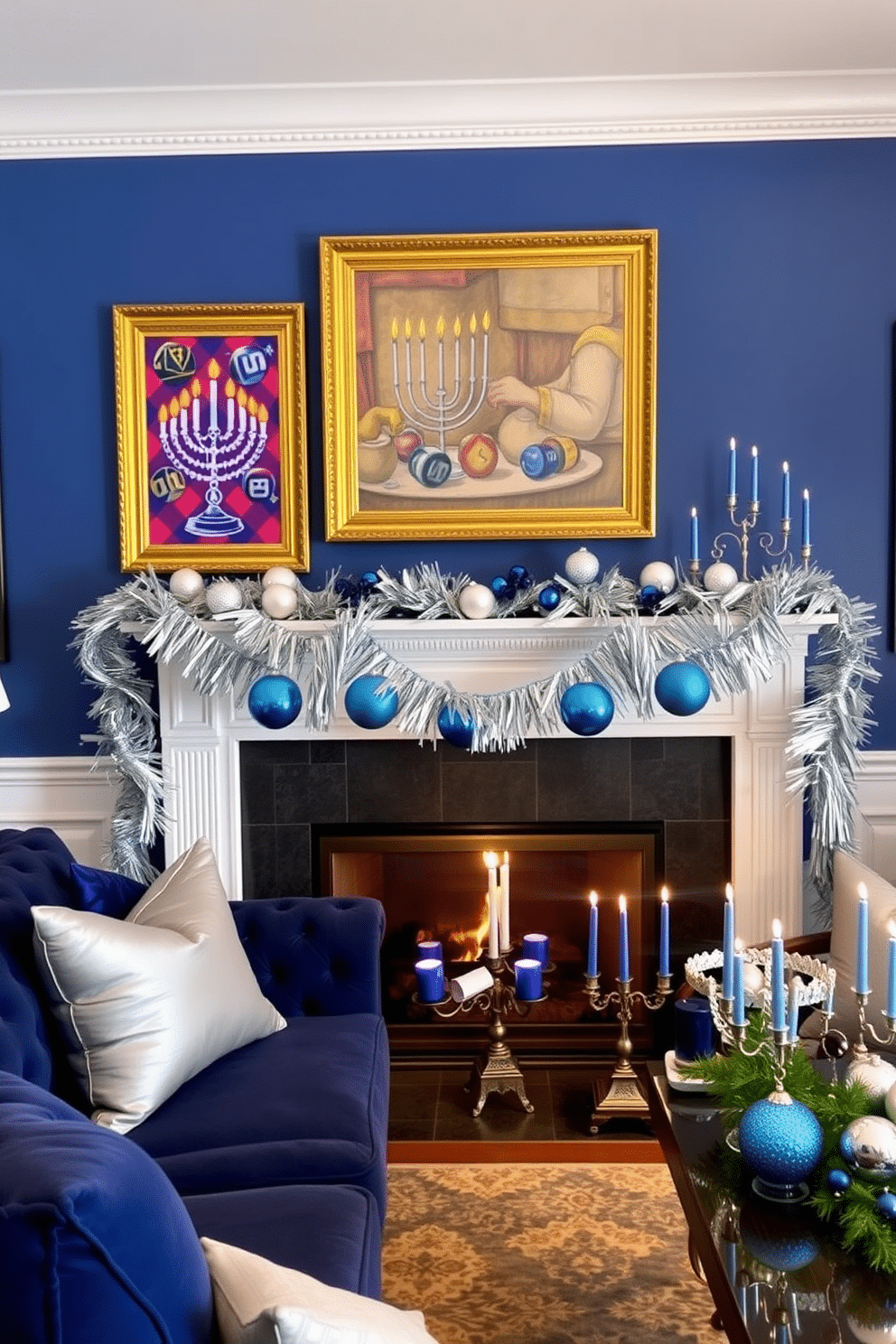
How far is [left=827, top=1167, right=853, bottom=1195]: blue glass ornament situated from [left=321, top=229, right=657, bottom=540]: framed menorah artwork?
6.26ft

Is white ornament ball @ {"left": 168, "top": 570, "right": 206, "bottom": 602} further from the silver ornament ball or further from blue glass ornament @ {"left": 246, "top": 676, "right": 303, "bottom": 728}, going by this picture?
the silver ornament ball

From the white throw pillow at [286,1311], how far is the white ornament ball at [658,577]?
2.05m

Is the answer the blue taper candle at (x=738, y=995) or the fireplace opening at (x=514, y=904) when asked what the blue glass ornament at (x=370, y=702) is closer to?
the fireplace opening at (x=514, y=904)

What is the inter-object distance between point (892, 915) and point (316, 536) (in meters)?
1.76

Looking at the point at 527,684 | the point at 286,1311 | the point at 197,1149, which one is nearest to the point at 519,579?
the point at 527,684

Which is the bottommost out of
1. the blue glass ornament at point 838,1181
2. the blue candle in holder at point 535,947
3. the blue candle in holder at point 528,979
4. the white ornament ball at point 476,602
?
the blue candle in holder at point 528,979

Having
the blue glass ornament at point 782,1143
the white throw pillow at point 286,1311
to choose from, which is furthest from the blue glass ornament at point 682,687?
the white throw pillow at point 286,1311

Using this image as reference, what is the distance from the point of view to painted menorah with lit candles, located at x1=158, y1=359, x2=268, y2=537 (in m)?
3.15

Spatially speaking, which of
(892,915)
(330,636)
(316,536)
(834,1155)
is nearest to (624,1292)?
(834,1155)

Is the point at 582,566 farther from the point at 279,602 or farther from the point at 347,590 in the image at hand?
the point at 279,602

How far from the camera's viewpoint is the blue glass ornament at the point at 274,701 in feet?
9.22

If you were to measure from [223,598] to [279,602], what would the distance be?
0.14m

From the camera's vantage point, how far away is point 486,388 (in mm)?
3129

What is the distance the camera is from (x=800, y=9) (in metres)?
2.67
